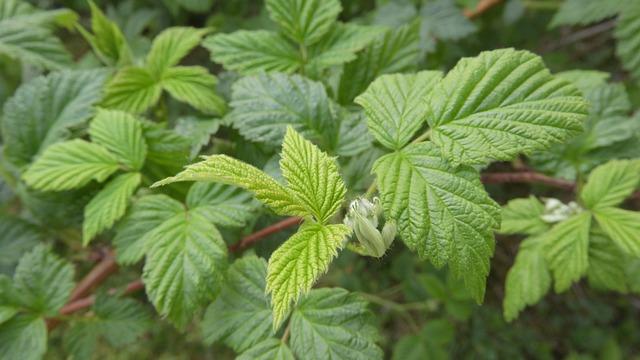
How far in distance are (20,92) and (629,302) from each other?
207cm

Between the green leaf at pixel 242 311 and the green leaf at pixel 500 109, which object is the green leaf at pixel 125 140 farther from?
the green leaf at pixel 500 109

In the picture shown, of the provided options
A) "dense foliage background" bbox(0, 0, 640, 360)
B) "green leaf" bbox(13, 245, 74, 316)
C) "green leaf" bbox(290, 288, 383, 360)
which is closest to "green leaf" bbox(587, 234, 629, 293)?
"dense foliage background" bbox(0, 0, 640, 360)

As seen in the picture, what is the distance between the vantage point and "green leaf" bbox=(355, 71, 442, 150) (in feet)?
2.78

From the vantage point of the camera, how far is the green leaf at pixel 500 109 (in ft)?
2.54

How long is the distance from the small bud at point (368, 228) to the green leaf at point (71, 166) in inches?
21.6

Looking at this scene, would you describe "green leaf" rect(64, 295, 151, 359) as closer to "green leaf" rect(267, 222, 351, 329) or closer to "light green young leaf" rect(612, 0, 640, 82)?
"green leaf" rect(267, 222, 351, 329)

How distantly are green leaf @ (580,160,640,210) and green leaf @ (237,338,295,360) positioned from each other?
0.65m

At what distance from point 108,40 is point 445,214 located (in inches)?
36.4

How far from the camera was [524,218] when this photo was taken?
1.10 metres

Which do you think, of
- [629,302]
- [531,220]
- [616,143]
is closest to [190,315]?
[531,220]

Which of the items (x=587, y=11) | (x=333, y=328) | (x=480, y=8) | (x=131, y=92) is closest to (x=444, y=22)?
(x=480, y=8)

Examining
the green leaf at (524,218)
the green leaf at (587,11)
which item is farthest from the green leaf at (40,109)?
the green leaf at (587,11)

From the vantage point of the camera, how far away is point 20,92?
4.15 feet

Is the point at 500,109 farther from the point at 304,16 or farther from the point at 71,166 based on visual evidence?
the point at 71,166
